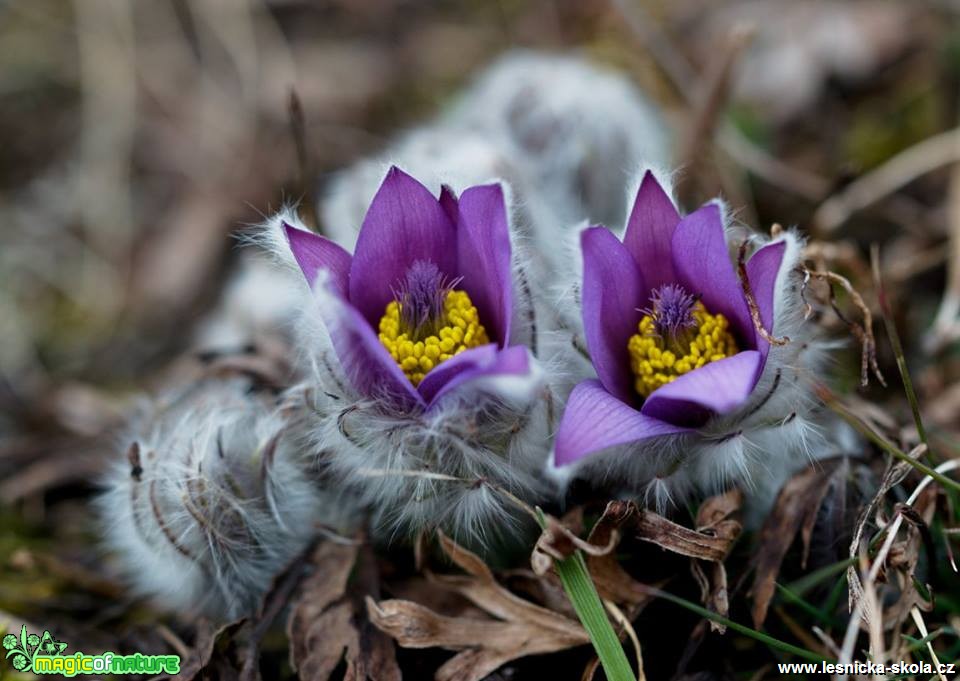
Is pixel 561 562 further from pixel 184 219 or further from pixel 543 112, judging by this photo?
pixel 184 219

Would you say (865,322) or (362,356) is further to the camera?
(865,322)

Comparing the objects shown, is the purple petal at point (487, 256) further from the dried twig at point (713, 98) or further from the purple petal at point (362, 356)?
the dried twig at point (713, 98)

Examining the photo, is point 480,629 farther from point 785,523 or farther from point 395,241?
point 395,241

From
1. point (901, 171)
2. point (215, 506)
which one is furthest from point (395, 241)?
point (901, 171)

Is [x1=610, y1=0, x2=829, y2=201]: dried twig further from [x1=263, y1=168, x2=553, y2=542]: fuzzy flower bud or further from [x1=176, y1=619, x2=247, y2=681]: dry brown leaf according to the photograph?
[x1=176, y1=619, x2=247, y2=681]: dry brown leaf

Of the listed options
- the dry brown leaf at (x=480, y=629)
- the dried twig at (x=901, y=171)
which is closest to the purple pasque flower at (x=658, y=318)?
the dry brown leaf at (x=480, y=629)

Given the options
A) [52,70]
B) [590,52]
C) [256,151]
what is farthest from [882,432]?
[52,70]
